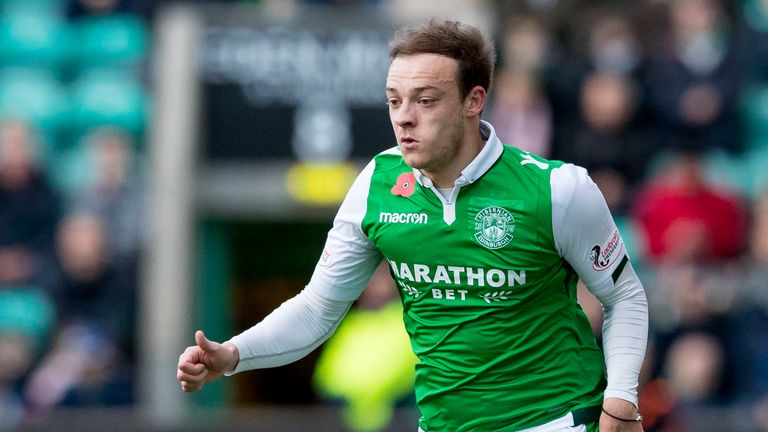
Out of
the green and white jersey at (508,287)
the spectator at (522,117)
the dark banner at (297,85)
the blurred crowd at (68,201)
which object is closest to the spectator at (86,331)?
the blurred crowd at (68,201)

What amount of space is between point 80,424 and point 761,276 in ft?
16.4

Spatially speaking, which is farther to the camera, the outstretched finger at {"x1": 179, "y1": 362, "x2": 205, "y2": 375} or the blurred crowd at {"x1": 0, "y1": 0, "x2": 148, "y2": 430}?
the blurred crowd at {"x1": 0, "y1": 0, "x2": 148, "y2": 430}

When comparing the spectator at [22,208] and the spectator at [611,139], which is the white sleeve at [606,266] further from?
the spectator at [22,208]

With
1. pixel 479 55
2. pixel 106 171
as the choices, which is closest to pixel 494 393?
pixel 479 55

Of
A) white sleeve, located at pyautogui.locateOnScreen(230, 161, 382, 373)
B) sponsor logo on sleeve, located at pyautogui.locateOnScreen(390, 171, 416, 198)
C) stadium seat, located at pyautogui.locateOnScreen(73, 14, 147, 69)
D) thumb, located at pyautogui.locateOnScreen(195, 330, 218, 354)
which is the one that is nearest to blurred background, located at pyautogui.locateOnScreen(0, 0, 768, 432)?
stadium seat, located at pyautogui.locateOnScreen(73, 14, 147, 69)

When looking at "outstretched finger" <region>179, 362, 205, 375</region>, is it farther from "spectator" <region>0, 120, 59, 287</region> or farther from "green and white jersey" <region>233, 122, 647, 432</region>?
"spectator" <region>0, 120, 59, 287</region>

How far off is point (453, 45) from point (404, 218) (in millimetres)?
609

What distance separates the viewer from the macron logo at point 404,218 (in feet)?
15.7

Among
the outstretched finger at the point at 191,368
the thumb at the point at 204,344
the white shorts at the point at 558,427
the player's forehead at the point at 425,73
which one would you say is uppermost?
the player's forehead at the point at 425,73

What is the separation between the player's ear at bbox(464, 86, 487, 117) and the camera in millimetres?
4749

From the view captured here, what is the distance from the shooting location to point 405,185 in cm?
489

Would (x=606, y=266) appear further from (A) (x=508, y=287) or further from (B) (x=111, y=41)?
(B) (x=111, y=41)

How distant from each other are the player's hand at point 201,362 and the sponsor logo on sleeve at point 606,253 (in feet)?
4.13

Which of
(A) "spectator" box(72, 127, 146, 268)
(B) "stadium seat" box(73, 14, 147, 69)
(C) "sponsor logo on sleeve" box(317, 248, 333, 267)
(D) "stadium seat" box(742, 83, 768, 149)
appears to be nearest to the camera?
(C) "sponsor logo on sleeve" box(317, 248, 333, 267)
